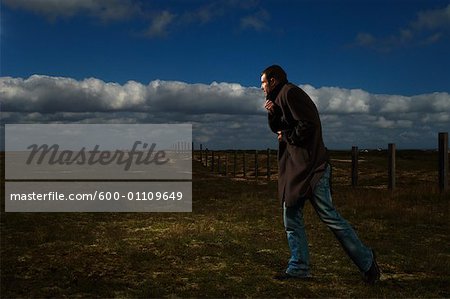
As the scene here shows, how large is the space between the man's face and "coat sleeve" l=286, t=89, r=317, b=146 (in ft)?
1.18

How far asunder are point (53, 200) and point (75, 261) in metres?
9.67

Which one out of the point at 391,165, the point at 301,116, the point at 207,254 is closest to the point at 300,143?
the point at 301,116

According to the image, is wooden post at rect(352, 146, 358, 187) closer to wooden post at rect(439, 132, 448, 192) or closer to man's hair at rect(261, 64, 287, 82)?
wooden post at rect(439, 132, 448, 192)

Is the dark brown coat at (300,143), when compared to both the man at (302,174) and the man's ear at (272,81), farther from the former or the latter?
the man's ear at (272,81)

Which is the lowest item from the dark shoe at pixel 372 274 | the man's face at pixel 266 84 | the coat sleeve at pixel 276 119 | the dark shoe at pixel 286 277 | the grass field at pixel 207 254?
the grass field at pixel 207 254

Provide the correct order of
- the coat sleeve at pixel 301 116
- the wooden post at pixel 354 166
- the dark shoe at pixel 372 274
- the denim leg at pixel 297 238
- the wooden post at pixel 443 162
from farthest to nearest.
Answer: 1. the wooden post at pixel 354 166
2. the wooden post at pixel 443 162
3. the denim leg at pixel 297 238
4. the dark shoe at pixel 372 274
5. the coat sleeve at pixel 301 116

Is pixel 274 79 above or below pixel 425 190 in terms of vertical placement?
above

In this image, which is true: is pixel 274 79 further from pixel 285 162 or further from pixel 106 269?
pixel 106 269

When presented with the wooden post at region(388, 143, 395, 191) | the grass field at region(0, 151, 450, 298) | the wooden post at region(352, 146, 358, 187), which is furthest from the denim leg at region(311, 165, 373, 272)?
the wooden post at region(352, 146, 358, 187)

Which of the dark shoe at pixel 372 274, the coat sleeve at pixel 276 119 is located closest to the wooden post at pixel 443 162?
the dark shoe at pixel 372 274

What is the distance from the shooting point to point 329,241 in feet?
26.3

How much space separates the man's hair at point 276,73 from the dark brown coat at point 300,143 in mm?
186

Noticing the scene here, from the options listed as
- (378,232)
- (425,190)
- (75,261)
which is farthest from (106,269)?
(425,190)

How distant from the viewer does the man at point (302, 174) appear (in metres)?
5.10
